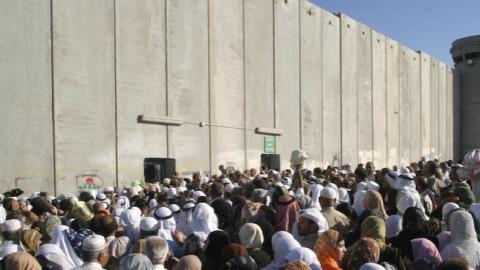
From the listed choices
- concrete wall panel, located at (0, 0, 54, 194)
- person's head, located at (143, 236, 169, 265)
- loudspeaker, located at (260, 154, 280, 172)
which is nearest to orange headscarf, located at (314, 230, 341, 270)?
person's head, located at (143, 236, 169, 265)

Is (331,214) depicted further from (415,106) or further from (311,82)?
(415,106)

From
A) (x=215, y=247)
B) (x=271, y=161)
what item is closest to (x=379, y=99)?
(x=271, y=161)

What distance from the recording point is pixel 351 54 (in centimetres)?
3072

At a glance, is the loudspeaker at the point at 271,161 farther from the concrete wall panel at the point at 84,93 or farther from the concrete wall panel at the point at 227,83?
the concrete wall panel at the point at 84,93

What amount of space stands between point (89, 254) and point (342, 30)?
1090 inches

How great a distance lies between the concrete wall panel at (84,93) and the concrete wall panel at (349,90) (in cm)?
1661

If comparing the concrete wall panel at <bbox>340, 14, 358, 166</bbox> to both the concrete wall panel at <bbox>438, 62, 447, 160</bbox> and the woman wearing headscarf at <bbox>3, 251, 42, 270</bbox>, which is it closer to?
the concrete wall panel at <bbox>438, 62, 447, 160</bbox>

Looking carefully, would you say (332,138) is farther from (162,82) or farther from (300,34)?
(162,82)

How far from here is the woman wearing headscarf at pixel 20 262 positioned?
159 inches

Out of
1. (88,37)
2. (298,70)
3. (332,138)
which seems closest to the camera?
(88,37)

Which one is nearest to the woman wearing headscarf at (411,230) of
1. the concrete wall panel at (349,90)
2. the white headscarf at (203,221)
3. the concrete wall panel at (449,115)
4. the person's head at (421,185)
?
the white headscarf at (203,221)

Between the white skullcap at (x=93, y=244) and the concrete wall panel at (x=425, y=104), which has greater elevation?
the concrete wall panel at (x=425, y=104)

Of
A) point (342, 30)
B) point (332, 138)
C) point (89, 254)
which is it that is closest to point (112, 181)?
point (89, 254)

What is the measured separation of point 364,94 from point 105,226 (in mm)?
28275
